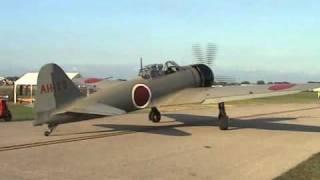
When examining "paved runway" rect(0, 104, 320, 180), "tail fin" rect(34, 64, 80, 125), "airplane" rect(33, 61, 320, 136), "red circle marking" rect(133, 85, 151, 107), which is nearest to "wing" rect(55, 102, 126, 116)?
"airplane" rect(33, 61, 320, 136)

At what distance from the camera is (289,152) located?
13.3 meters

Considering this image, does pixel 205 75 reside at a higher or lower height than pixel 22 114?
higher

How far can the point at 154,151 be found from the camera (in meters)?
13.1

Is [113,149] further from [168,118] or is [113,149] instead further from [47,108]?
[168,118]

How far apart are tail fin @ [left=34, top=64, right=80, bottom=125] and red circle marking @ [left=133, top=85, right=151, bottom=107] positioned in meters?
2.71

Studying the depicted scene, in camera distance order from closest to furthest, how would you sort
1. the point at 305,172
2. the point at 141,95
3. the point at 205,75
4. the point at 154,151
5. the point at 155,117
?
1. the point at 305,172
2. the point at 154,151
3. the point at 141,95
4. the point at 205,75
5. the point at 155,117

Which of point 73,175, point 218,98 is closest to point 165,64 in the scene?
point 218,98

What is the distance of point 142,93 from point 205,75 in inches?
161

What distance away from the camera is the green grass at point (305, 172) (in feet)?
31.2

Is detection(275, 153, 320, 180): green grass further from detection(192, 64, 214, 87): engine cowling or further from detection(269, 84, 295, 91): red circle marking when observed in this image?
detection(192, 64, 214, 87): engine cowling

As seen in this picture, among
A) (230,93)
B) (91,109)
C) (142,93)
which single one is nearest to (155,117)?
(142,93)

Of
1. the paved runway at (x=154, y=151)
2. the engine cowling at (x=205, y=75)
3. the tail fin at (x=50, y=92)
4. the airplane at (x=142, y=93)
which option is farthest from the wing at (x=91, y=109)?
the engine cowling at (x=205, y=75)

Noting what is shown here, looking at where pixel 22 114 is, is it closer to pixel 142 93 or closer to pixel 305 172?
pixel 142 93

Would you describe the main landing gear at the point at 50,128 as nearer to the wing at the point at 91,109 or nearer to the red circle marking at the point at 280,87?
the wing at the point at 91,109
